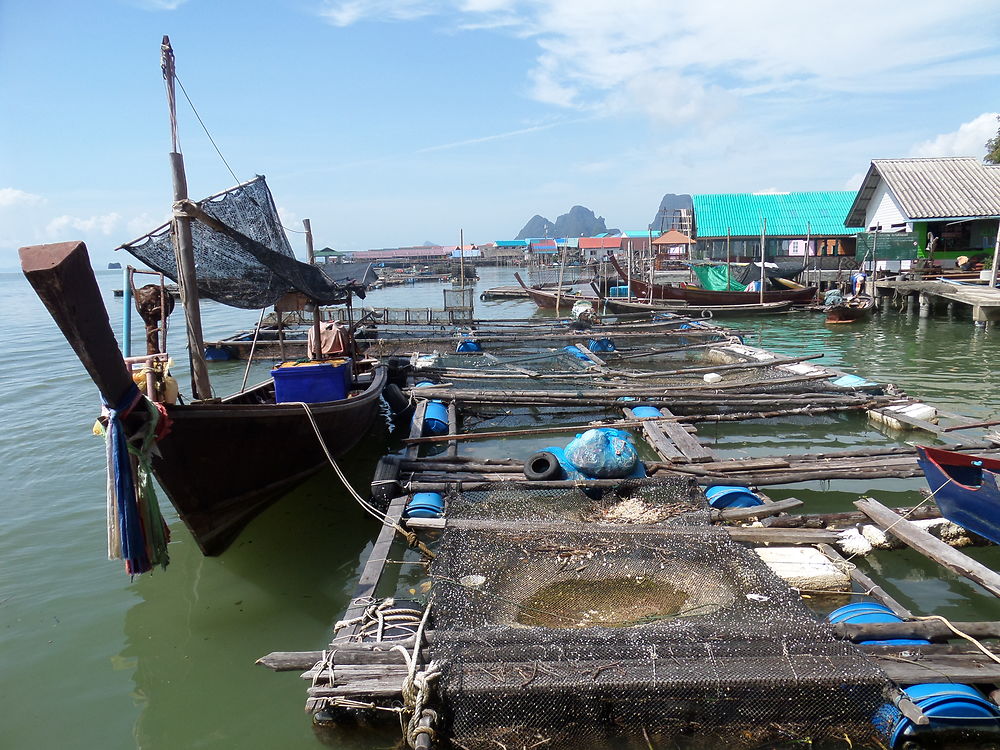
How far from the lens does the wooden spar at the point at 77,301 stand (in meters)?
3.50

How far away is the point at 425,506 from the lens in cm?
614

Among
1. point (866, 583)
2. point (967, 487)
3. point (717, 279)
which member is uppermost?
point (717, 279)

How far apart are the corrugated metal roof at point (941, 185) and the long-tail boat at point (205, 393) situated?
23377 mm

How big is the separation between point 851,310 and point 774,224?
14.1 metres

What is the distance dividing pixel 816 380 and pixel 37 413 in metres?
17.1

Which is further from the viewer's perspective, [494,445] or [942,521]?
[494,445]

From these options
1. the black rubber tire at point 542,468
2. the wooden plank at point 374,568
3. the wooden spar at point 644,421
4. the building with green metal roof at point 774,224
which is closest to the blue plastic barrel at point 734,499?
the black rubber tire at point 542,468

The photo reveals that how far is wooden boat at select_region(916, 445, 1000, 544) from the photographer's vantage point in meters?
4.94

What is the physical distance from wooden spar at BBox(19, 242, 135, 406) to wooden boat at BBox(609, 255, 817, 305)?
912 inches

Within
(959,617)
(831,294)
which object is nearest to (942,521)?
(959,617)

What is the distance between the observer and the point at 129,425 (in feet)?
14.9

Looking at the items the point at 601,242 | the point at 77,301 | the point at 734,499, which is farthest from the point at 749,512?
the point at 601,242

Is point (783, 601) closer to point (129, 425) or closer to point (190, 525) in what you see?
point (129, 425)

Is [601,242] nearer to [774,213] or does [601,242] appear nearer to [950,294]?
[774,213]
